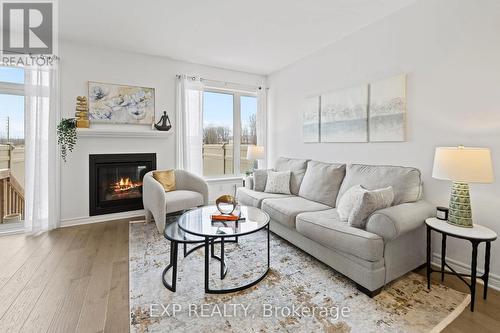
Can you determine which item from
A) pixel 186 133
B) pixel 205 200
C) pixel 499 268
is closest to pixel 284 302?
pixel 499 268

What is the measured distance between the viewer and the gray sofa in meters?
1.88

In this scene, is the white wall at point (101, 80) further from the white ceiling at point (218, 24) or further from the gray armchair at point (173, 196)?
the gray armchair at point (173, 196)

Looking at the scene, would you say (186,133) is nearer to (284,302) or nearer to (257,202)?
(257,202)

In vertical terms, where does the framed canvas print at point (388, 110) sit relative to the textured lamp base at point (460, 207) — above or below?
above

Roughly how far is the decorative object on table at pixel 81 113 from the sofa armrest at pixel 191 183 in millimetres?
1447

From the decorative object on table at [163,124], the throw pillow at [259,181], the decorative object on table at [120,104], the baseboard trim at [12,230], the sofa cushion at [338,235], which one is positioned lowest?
the baseboard trim at [12,230]

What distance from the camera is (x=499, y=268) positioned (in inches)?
78.6

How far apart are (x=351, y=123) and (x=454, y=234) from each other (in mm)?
1759

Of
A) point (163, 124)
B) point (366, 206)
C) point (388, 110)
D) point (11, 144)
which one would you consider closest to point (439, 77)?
point (388, 110)

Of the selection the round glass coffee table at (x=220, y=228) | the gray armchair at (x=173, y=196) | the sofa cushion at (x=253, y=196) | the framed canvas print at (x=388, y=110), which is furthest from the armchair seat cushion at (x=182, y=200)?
the framed canvas print at (x=388, y=110)

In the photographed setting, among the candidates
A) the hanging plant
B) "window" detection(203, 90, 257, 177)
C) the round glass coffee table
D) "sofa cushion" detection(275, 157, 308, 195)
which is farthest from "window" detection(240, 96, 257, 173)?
the hanging plant

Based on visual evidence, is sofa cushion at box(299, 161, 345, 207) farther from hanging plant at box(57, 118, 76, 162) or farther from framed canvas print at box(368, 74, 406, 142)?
hanging plant at box(57, 118, 76, 162)

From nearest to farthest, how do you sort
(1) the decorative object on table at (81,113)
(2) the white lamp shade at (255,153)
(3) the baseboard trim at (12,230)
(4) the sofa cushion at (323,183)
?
(4) the sofa cushion at (323,183)
(3) the baseboard trim at (12,230)
(1) the decorative object on table at (81,113)
(2) the white lamp shade at (255,153)

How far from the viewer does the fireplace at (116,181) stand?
11.9ft
